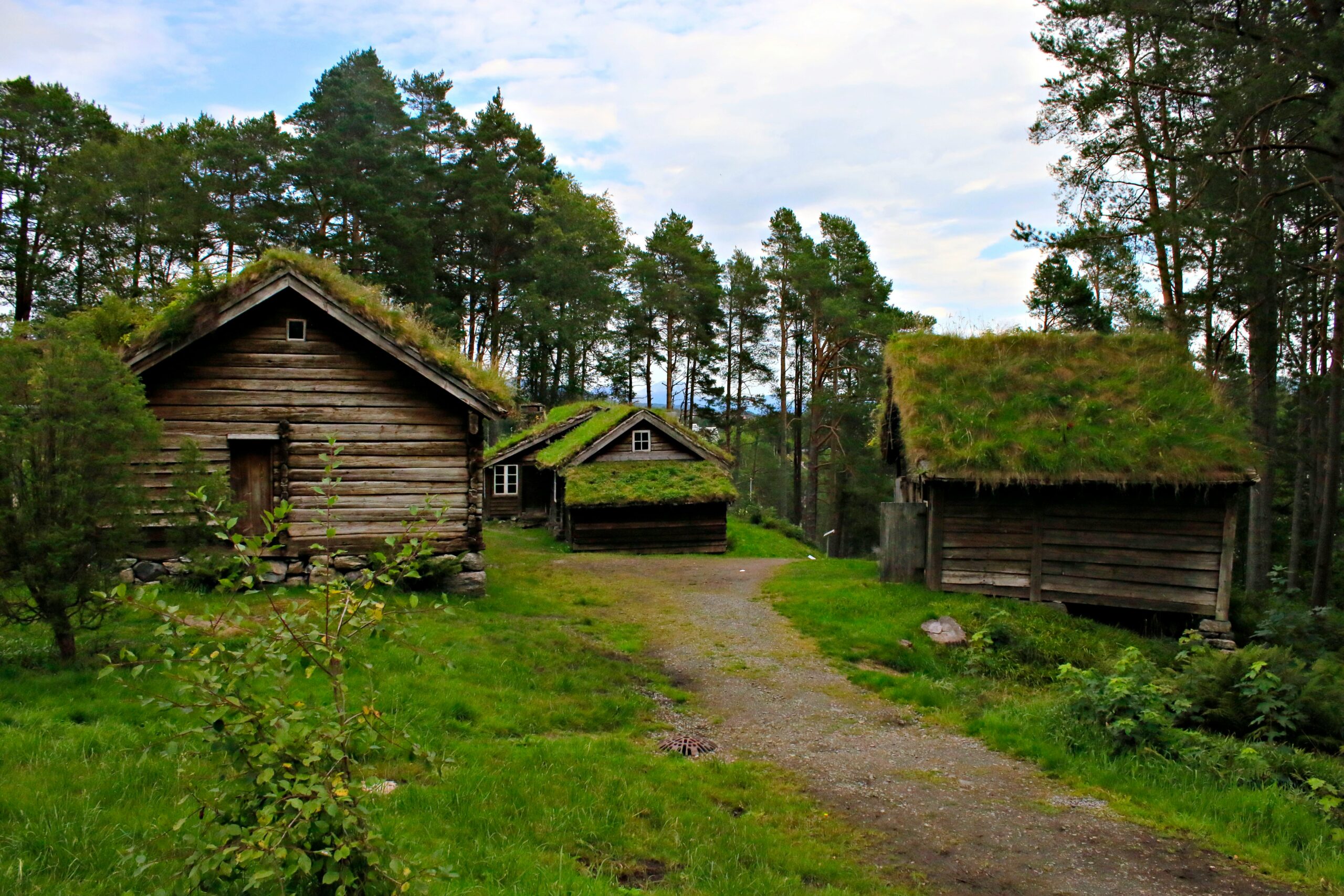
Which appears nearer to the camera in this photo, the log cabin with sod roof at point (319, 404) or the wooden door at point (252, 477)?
the log cabin with sod roof at point (319, 404)

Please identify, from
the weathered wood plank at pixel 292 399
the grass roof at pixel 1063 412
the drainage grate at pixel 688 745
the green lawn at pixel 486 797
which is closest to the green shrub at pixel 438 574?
the weathered wood plank at pixel 292 399

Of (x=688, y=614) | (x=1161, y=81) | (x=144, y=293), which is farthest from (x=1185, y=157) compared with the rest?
(x=144, y=293)

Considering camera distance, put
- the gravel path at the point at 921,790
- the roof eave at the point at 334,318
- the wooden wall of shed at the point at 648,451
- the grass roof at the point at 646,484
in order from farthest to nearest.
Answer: the wooden wall of shed at the point at 648,451, the grass roof at the point at 646,484, the roof eave at the point at 334,318, the gravel path at the point at 921,790

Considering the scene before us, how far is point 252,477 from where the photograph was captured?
1288 centimetres

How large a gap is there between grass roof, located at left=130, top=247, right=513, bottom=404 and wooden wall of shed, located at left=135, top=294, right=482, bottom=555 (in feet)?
1.67

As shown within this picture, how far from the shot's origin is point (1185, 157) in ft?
48.9

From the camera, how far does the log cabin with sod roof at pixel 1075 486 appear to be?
13.5 metres

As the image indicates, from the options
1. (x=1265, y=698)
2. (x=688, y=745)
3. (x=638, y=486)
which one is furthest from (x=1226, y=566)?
(x=638, y=486)

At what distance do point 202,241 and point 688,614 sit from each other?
28.8 meters

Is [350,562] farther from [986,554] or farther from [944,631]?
[986,554]

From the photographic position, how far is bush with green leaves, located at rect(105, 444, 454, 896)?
3033 millimetres

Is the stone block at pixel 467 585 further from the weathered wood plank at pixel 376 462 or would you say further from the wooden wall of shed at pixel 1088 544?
the wooden wall of shed at pixel 1088 544

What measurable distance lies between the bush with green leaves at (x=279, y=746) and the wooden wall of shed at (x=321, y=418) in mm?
9655

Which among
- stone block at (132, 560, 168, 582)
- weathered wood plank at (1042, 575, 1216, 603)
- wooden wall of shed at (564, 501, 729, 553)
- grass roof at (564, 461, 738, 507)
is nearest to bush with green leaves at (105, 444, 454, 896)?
stone block at (132, 560, 168, 582)
